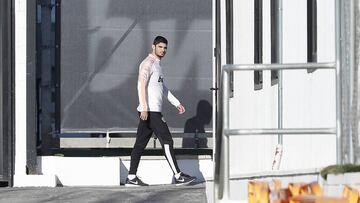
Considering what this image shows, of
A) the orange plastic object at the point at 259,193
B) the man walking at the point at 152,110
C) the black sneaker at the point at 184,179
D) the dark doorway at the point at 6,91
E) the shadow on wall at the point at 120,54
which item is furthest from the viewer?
the shadow on wall at the point at 120,54

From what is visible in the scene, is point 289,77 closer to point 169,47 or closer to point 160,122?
point 160,122

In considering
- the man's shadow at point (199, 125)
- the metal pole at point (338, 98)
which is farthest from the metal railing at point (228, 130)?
the man's shadow at point (199, 125)

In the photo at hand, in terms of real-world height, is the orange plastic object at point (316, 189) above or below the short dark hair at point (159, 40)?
below

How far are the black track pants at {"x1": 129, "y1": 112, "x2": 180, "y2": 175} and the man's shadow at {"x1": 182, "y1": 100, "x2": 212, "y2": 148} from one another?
1275 millimetres

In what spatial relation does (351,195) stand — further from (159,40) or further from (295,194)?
(159,40)

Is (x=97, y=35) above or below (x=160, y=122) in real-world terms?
above

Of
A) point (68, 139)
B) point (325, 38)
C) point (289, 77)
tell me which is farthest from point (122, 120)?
point (325, 38)

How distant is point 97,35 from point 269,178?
21.8 feet

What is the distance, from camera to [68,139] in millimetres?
15758

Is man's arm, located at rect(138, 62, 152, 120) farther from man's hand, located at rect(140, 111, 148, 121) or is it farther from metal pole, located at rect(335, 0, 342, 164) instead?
metal pole, located at rect(335, 0, 342, 164)

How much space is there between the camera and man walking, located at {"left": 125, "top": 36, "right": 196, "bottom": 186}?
47.7ft

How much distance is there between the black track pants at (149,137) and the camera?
14.5m

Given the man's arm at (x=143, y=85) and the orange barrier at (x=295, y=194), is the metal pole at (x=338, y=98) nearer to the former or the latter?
the orange barrier at (x=295, y=194)

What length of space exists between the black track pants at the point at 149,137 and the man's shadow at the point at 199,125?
4.18ft
